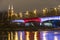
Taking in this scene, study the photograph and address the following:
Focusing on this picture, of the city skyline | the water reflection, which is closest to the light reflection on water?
Result: the water reflection

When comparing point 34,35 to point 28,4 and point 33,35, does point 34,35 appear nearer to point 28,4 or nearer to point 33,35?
point 33,35

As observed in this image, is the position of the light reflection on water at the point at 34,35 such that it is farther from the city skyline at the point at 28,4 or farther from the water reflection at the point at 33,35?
the city skyline at the point at 28,4

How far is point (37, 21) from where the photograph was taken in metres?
1.04

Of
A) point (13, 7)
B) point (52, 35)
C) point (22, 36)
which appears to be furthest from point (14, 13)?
point (52, 35)

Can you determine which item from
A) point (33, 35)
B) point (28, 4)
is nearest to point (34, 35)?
point (33, 35)

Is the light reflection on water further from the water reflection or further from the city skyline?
the city skyline

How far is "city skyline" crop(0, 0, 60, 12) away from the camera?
104 centimetres

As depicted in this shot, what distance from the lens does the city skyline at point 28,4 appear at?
1040mm

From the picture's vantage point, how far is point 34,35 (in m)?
1.04

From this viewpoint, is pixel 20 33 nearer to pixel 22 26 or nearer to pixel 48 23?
pixel 22 26

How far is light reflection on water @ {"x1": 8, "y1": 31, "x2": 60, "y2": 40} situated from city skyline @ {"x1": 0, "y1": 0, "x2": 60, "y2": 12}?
16cm

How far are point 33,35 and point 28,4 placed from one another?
0.21 meters

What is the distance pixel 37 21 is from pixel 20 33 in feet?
0.46

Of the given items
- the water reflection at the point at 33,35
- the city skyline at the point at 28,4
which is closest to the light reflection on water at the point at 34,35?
the water reflection at the point at 33,35
